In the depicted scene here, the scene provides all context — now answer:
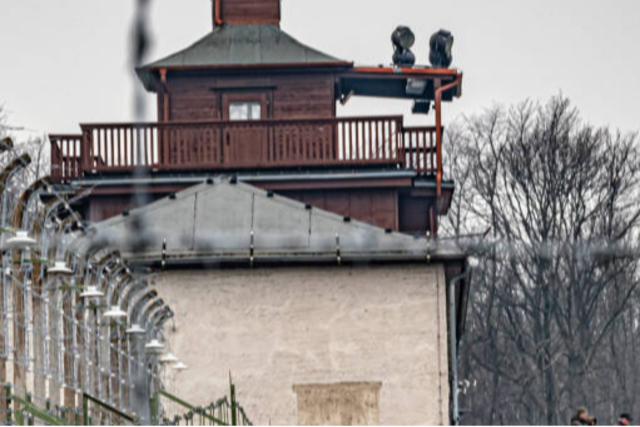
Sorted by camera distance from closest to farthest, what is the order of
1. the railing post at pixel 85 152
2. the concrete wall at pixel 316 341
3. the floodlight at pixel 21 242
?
the floodlight at pixel 21 242, the concrete wall at pixel 316 341, the railing post at pixel 85 152

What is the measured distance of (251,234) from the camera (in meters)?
35.6

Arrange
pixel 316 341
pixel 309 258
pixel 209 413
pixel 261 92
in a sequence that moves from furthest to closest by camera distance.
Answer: pixel 261 92 → pixel 309 258 → pixel 316 341 → pixel 209 413

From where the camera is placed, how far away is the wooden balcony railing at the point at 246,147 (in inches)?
1663

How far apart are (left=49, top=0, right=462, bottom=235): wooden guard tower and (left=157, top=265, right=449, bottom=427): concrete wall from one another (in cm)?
701

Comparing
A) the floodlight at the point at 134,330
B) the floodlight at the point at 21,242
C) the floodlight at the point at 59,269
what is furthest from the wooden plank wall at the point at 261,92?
the floodlight at the point at 21,242

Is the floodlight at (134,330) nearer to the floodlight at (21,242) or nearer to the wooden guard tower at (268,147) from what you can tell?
the floodlight at (21,242)

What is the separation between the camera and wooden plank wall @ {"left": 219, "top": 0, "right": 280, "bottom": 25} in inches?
1874

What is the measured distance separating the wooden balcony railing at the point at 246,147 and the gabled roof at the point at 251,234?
4.94 m

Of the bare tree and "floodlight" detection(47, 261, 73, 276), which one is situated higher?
the bare tree

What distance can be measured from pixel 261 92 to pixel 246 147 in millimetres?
3273

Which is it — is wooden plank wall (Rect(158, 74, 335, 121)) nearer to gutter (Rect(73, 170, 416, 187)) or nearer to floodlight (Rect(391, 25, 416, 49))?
floodlight (Rect(391, 25, 416, 49))

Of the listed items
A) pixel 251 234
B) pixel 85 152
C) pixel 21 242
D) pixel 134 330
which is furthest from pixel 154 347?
pixel 85 152

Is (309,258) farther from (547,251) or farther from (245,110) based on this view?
(547,251)

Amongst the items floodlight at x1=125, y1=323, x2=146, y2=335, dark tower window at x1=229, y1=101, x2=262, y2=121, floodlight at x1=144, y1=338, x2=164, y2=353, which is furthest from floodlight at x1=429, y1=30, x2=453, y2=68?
floodlight at x1=125, y1=323, x2=146, y2=335
